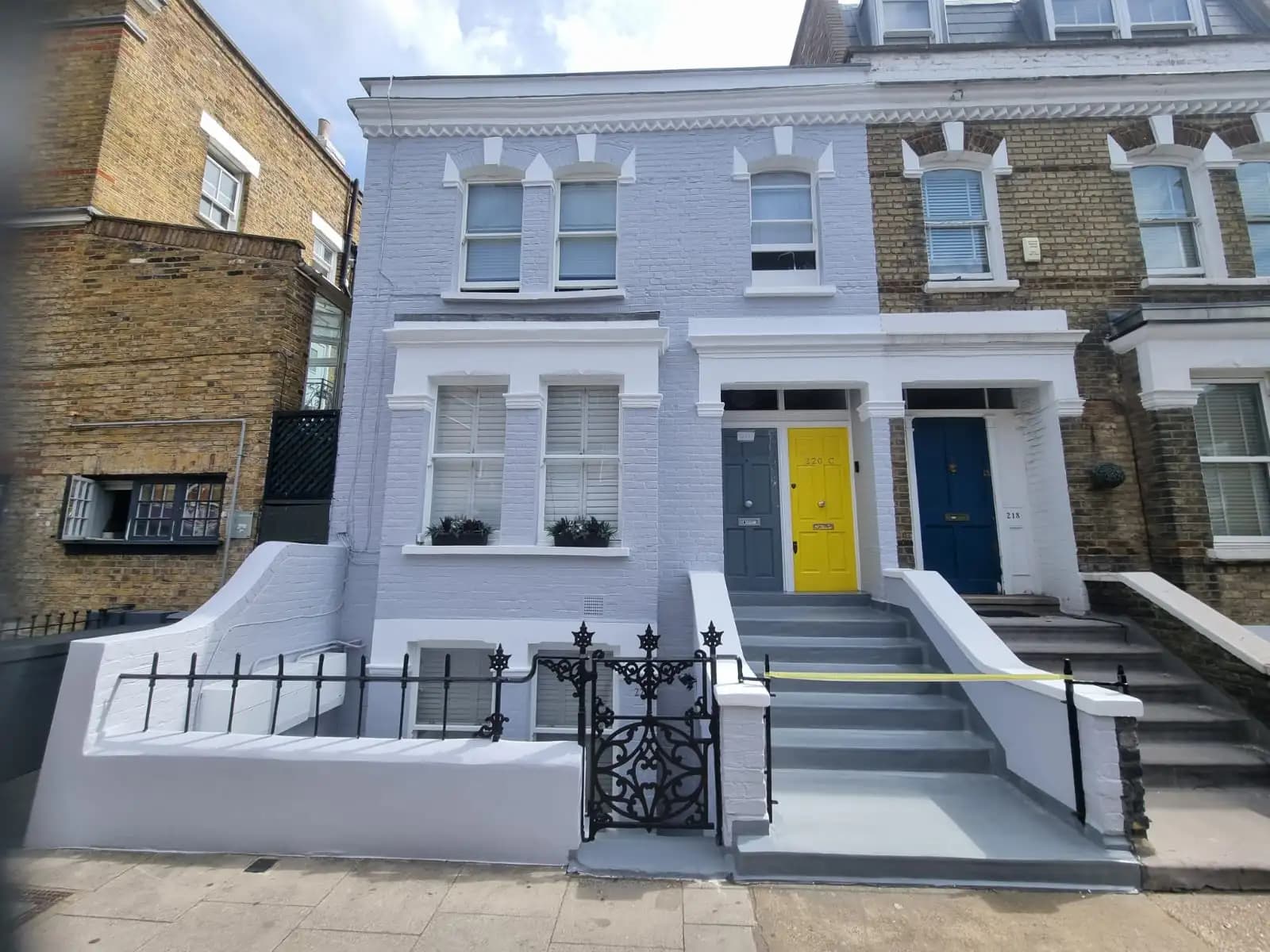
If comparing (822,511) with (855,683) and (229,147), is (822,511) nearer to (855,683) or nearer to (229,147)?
(855,683)

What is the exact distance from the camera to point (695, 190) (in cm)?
792

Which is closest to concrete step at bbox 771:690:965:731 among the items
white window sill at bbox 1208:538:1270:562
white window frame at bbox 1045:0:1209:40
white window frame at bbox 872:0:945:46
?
white window sill at bbox 1208:538:1270:562

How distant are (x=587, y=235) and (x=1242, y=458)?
848 centimetres

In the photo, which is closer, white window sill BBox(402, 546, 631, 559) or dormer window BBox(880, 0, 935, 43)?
white window sill BBox(402, 546, 631, 559)

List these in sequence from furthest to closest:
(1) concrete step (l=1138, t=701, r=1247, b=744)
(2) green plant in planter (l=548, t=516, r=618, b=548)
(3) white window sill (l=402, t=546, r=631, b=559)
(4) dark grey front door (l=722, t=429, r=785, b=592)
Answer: (4) dark grey front door (l=722, t=429, r=785, b=592) < (2) green plant in planter (l=548, t=516, r=618, b=548) < (3) white window sill (l=402, t=546, r=631, b=559) < (1) concrete step (l=1138, t=701, r=1247, b=744)

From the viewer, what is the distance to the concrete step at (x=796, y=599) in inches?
273

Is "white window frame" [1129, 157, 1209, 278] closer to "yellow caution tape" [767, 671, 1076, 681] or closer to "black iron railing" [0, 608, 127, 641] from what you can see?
"yellow caution tape" [767, 671, 1076, 681]

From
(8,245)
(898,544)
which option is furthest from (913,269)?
(8,245)

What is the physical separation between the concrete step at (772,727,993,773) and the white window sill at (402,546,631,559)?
2.56 m

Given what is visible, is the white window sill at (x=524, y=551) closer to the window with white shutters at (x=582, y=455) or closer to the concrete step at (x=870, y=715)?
the window with white shutters at (x=582, y=455)

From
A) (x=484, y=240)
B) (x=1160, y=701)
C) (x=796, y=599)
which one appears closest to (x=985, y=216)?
(x=796, y=599)

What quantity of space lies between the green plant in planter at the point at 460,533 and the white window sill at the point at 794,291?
4376 millimetres

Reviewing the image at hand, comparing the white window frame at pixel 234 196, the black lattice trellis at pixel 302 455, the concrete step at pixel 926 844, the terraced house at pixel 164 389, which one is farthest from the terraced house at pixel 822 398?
the white window frame at pixel 234 196

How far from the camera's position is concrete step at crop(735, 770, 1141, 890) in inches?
141
